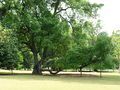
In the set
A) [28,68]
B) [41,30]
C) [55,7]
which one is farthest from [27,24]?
[28,68]

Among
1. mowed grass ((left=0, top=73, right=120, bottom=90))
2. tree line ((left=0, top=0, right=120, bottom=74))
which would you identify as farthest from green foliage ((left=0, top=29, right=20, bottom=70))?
mowed grass ((left=0, top=73, right=120, bottom=90))

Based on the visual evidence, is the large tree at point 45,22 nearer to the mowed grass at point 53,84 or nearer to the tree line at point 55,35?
the tree line at point 55,35

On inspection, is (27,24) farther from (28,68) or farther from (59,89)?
(28,68)

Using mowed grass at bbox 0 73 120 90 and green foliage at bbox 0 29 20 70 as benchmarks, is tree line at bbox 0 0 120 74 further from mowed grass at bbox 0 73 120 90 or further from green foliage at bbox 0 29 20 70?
mowed grass at bbox 0 73 120 90

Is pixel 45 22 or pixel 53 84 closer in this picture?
pixel 53 84

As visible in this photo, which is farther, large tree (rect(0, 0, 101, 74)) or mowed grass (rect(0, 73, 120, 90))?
large tree (rect(0, 0, 101, 74))

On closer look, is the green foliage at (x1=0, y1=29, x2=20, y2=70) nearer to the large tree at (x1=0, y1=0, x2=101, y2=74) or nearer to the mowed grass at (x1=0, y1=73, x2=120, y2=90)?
the large tree at (x1=0, y1=0, x2=101, y2=74)

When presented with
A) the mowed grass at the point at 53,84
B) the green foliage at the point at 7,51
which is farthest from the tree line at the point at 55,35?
the mowed grass at the point at 53,84

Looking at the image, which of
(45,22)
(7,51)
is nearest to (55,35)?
(45,22)

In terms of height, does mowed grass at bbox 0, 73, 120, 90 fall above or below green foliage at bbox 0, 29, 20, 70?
below

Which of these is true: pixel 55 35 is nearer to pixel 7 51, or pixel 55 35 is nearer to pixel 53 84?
pixel 7 51

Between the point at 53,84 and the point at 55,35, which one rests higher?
the point at 55,35

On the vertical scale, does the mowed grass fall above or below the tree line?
below

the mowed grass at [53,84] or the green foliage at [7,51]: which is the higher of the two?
the green foliage at [7,51]
